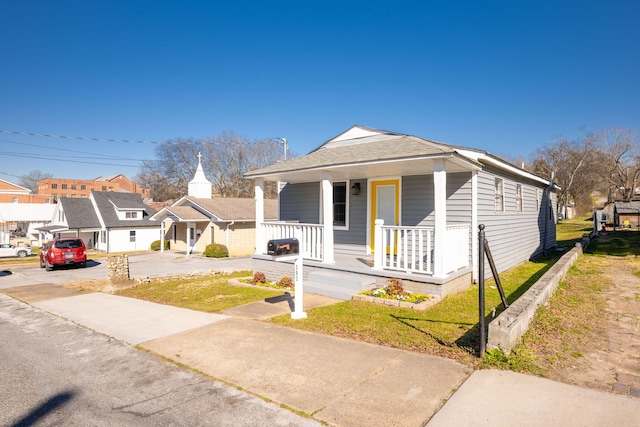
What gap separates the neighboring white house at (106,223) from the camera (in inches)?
1131

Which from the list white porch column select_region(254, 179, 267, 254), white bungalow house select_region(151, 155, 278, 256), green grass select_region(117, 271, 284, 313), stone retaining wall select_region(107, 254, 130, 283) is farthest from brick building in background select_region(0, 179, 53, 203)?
white porch column select_region(254, 179, 267, 254)

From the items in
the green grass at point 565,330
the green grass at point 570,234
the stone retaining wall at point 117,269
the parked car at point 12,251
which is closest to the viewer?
the green grass at point 565,330

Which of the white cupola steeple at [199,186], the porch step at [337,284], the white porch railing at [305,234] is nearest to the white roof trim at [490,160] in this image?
the porch step at [337,284]

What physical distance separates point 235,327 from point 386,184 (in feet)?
19.6

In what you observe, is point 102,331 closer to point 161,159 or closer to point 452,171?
point 452,171

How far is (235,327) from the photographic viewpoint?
5.91 meters

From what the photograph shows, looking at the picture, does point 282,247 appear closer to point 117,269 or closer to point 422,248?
point 422,248

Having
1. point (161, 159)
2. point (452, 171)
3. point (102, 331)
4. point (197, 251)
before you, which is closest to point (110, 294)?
point (102, 331)

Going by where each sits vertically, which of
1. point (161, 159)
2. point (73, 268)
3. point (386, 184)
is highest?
point (161, 159)

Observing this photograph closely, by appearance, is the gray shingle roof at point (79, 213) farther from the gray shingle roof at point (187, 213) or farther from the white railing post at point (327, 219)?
the white railing post at point (327, 219)

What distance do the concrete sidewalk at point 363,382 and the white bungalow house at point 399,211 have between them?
3.14m

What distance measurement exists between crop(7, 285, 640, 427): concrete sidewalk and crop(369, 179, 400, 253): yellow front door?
17.1ft

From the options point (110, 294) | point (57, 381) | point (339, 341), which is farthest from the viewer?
point (110, 294)

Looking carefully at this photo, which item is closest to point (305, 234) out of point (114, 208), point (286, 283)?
point (286, 283)
